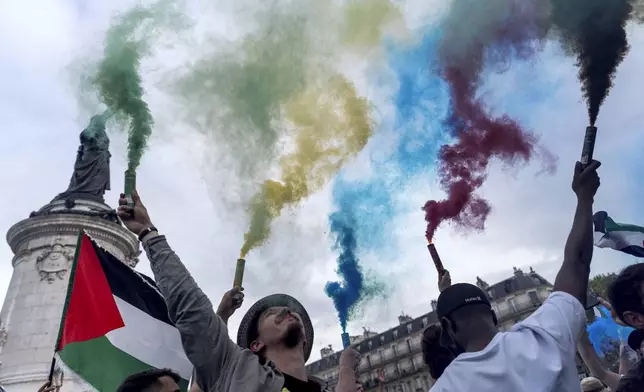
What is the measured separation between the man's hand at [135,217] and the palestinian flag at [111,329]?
3362 millimetres

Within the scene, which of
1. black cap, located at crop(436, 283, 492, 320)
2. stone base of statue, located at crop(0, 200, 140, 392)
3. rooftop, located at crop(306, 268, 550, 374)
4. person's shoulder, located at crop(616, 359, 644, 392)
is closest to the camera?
black cap, located at crop(436, 283, 492, 320)

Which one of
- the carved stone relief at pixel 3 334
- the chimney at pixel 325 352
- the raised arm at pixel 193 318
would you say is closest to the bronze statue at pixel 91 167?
the carved stone relief at pixel 3 334

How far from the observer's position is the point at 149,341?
6145mm

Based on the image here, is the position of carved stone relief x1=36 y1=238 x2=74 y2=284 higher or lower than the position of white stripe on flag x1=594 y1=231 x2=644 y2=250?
higher

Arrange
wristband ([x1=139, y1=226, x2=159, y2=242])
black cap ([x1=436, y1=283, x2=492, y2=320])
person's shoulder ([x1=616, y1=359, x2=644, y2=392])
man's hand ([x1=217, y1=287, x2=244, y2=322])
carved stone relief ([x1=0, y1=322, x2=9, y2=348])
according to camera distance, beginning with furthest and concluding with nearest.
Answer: carved stone relief ([x1=0, y1=322, x2=9, y2=348]), man's hand ([x1=217, y1=287, x2=244, y2=322]), person's shoulder ([x1=616, y1=359, x2=644, y2=392]), wristband ([x1=139, y1=226, x2=159, y2=242]), black cap ([x1=436, y1=283, x2=492, y2=320])

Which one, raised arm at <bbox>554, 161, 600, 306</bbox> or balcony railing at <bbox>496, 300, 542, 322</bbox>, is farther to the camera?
balcony railing at <bbox>496, 300, 542, 322</bbox>

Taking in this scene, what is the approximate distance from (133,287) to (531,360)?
230 inches

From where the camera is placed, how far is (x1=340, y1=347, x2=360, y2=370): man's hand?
165 inches

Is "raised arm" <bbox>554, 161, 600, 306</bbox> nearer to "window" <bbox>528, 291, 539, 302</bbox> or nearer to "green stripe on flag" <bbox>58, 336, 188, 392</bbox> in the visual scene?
"green stripe on flag" <bbox>58, 336, 188, 392</bbox>

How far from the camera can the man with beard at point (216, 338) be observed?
2770 millimetres

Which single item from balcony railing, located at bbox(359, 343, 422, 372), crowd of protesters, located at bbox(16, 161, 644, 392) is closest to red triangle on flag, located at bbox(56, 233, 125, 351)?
crowd of protesters, located at bbox(16, 161, 644, 392)

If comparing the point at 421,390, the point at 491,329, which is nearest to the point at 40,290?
the point at 491,329

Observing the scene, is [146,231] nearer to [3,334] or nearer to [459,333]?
[459,333]

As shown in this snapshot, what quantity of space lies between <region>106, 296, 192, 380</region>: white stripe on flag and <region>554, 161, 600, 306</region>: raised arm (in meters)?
4.97
